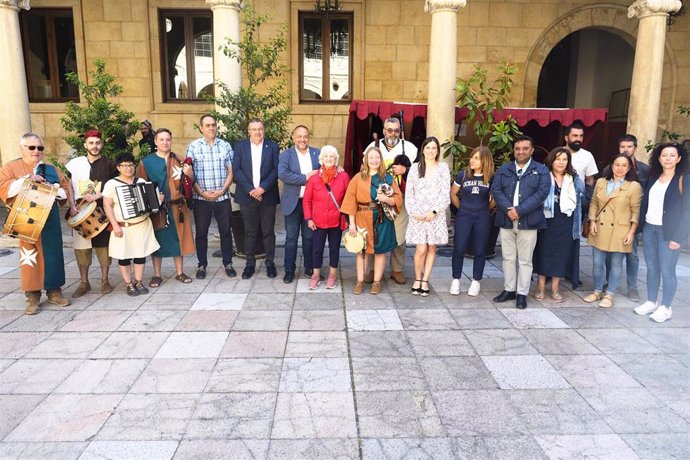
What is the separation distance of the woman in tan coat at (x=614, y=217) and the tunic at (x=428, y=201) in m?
1.68

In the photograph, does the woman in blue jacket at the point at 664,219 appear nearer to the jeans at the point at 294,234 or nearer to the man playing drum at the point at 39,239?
the jeans at the point at 294,234

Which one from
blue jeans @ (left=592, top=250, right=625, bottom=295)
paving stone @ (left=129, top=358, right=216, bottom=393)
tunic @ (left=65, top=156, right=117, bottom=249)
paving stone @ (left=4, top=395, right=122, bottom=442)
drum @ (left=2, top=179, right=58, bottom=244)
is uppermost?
tunic @ (left=65, top=156, right=117, bottom=249)

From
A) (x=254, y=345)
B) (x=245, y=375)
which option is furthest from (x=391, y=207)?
(x=245, y=375)

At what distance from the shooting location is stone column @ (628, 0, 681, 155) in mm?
8133

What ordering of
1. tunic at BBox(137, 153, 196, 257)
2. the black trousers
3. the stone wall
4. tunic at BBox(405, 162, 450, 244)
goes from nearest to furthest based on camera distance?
1. tunic at BBox(405, 162, 450, 244)
2. tunic at BBox(137, 153, 196, 257)
3. the black trousers
4. the stone wall

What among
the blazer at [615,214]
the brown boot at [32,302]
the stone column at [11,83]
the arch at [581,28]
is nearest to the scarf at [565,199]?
the blazer at [615,214]

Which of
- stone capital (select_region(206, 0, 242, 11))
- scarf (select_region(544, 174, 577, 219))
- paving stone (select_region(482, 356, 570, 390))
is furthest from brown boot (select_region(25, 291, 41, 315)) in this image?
scarf (select_region(544, 174, 577, 219))

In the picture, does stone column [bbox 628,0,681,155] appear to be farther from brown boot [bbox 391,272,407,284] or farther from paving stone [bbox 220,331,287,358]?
paving stone [bbox 220,331,287,358]

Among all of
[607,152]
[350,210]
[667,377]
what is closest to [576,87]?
[607,152]

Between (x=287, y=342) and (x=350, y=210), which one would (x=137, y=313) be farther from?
(x=350, y=210)

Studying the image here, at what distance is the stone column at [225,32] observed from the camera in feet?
25.0

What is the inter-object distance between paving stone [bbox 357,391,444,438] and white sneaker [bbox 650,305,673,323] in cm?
298

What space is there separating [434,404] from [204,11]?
34.6 ft

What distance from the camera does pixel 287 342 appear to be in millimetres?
4461
